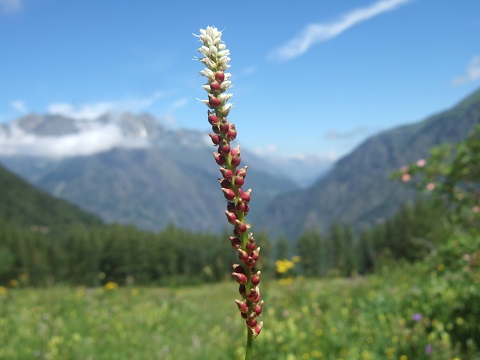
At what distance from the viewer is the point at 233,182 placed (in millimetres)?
1352

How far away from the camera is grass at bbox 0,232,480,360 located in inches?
214

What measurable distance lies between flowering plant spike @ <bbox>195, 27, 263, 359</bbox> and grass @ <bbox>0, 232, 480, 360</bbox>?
3.96 meters

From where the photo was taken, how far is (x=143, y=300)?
1256 centimetres

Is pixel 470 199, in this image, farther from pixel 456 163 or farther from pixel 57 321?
pixel 57 321

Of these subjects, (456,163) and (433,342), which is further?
(456,163)

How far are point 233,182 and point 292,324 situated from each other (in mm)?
5895

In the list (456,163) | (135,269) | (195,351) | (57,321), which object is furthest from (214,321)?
(135,269)

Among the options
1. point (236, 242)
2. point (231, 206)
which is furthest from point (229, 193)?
point (236, 242)

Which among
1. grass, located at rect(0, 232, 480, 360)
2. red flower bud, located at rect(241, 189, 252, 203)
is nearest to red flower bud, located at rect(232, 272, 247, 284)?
red flower bud, located at rect(241, 189, 252, 203)

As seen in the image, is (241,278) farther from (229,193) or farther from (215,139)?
(215,139)

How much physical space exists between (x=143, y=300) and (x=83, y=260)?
341 feet

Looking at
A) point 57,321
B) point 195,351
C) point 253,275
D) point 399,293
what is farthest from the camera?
point 57,321

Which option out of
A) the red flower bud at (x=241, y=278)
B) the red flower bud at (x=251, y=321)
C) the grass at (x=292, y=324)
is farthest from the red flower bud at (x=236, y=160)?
the grass at (x=292, y=324)

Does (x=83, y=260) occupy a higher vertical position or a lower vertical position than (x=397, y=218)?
lower
